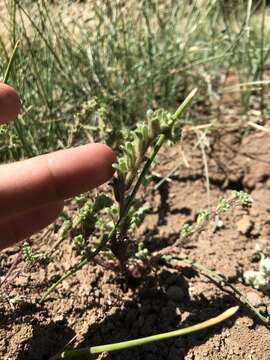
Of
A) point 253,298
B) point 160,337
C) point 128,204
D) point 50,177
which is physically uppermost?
point 50,177

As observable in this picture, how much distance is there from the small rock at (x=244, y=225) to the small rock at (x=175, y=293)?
→ 0.87 ft

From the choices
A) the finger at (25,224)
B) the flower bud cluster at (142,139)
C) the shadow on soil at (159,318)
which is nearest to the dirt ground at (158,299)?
the shadow on soil at (159,318)

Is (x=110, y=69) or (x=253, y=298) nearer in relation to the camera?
(x=253, y=298)

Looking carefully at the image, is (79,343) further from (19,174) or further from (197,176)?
(197,176)

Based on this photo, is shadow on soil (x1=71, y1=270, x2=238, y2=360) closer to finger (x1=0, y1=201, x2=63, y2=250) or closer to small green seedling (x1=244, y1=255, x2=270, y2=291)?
small green seedling (x1=244, y1=255, x2=270, y2=291)

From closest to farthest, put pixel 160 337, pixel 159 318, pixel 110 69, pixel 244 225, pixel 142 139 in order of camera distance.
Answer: pixel 160 337 < pixel 142 139 < pixel 159 318 < pixel 244 225 < pixel 110 69

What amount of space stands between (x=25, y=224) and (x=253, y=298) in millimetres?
560

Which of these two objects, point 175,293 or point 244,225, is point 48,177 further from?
point 244,225

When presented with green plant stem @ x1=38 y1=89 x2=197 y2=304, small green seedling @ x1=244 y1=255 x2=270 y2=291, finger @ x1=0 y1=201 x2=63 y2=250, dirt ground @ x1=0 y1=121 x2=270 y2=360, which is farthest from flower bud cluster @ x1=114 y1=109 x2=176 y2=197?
small green seedling @ x1=244 y1=255 x2=270 y2=291

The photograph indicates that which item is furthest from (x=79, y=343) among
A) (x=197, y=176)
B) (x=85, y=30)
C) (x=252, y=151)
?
(x=85, y=30)

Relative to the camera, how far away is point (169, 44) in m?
1.74

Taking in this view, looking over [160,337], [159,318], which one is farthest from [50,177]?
[159,318]

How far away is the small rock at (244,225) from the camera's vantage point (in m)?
1.36

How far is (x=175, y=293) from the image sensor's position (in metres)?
1.19
